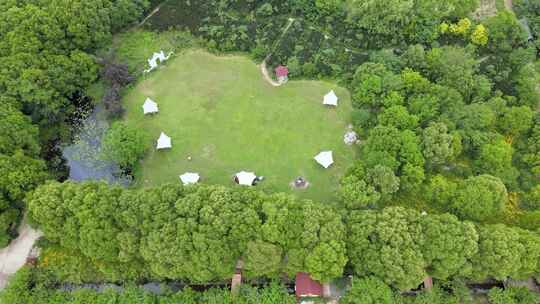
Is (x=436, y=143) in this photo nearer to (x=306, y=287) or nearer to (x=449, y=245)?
(x=449, y=245)

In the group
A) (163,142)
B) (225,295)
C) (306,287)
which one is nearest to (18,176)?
(163,142)

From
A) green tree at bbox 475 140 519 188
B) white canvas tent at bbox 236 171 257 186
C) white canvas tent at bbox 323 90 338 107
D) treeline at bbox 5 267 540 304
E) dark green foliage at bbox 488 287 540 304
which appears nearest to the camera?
treeline at bbox 5 267 540 304

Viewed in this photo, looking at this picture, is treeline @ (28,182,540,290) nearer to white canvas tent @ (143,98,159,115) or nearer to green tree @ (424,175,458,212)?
green tree @ (424,175,458,212)

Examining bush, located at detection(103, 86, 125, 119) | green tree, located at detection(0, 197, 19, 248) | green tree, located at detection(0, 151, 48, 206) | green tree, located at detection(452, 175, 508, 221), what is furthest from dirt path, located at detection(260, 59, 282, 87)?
green tree, located at detection(0, 197, 19, 248)

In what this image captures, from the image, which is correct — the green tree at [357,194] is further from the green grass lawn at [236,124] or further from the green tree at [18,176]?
the green tree at [18,176]

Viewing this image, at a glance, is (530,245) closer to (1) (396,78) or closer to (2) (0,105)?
(1) (396,78)

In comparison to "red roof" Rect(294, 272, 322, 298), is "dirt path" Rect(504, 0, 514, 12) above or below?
above

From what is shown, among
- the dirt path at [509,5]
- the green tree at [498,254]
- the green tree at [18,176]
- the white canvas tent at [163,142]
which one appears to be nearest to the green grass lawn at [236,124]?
the white canvas tent at [163,142]
